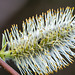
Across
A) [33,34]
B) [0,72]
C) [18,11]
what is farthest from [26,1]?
[33,34]

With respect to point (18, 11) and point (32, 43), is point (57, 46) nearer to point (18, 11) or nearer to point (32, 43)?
point (32, 43)

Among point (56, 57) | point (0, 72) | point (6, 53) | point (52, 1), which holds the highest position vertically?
point (52, 1)

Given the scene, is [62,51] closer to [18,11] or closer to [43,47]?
[43,47]

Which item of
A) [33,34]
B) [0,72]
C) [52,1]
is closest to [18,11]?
[52,1]

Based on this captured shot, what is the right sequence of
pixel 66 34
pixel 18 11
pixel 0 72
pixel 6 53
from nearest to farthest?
pixel 6 53, pixel 66 34, pixel 0 72, pixel 18 11

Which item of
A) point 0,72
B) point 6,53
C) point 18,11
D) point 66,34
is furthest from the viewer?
point 18,11

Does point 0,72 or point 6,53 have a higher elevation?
point 0,72

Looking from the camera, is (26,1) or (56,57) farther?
(26,1)
